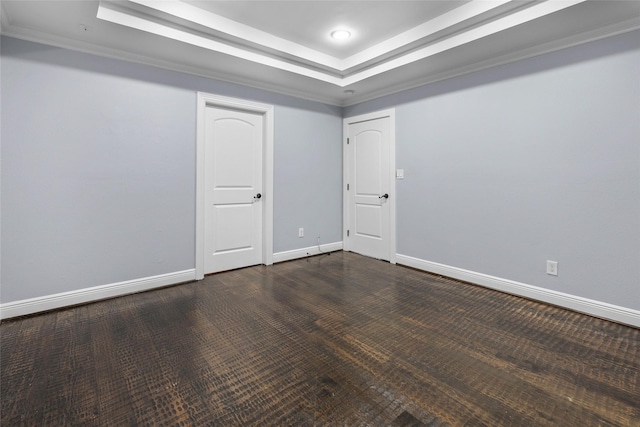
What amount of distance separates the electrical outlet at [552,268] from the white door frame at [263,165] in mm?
3129

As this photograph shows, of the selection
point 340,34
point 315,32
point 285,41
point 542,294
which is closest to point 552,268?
point 542,294

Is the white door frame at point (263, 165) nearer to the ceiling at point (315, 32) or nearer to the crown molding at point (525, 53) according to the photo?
the ceiling at point (315, 32)

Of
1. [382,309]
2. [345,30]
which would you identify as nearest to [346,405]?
[382,309]

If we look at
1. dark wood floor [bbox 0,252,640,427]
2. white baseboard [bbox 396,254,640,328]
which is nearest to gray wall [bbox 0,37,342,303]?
dark wood floor [bbox 0,252,640,427]

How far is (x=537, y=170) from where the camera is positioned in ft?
9.50

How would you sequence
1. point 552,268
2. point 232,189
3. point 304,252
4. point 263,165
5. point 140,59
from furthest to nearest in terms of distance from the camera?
point 304,252 → point 263,165 → point 232,189 → point 140,59 → point 552,268

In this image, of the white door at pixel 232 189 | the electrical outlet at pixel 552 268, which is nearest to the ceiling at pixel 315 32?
the white door at pixel 232 189

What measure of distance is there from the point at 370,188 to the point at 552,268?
2.42m

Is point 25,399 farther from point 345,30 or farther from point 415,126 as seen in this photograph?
point 415,126

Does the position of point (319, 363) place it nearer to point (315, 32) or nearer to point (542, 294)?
point (542, 294)

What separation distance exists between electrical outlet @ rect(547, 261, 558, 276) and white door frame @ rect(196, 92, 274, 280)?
313 cm

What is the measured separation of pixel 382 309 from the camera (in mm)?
2709

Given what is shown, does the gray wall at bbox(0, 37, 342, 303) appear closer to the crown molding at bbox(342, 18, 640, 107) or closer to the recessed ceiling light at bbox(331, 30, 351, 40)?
the recessed ceiling light at bbox(331, 30, 351, 40)

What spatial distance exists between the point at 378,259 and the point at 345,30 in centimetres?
296
